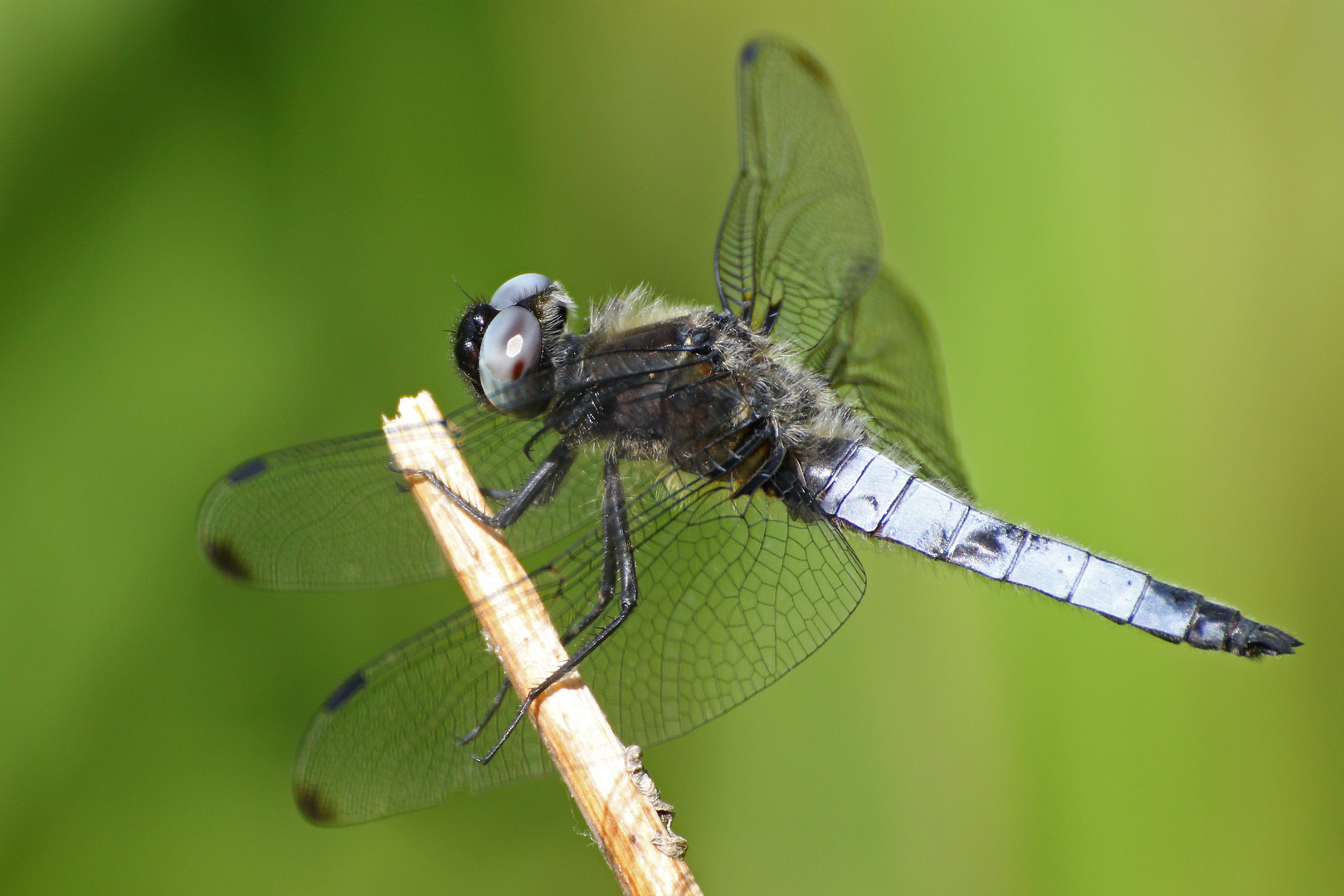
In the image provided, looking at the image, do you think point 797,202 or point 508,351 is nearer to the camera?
point 508,351

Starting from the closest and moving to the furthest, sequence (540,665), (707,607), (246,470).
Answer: (540,665) → (246,470) → (707,607)

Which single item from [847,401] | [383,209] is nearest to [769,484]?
[847,401]

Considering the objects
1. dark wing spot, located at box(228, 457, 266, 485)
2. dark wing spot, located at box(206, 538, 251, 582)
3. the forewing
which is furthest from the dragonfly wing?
dark wing spot, located at box(228, 457, 266, 485)

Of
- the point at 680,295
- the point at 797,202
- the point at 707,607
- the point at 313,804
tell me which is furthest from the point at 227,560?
the point at 797,202

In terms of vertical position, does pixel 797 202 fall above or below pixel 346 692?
above

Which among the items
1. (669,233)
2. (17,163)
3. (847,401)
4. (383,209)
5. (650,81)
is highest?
(650,81)

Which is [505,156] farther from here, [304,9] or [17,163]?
[17,163]

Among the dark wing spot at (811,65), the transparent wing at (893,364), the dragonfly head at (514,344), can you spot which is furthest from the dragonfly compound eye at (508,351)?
the dark wing spot at (811,65)

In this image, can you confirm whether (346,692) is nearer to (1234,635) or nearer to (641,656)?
(641,656)
